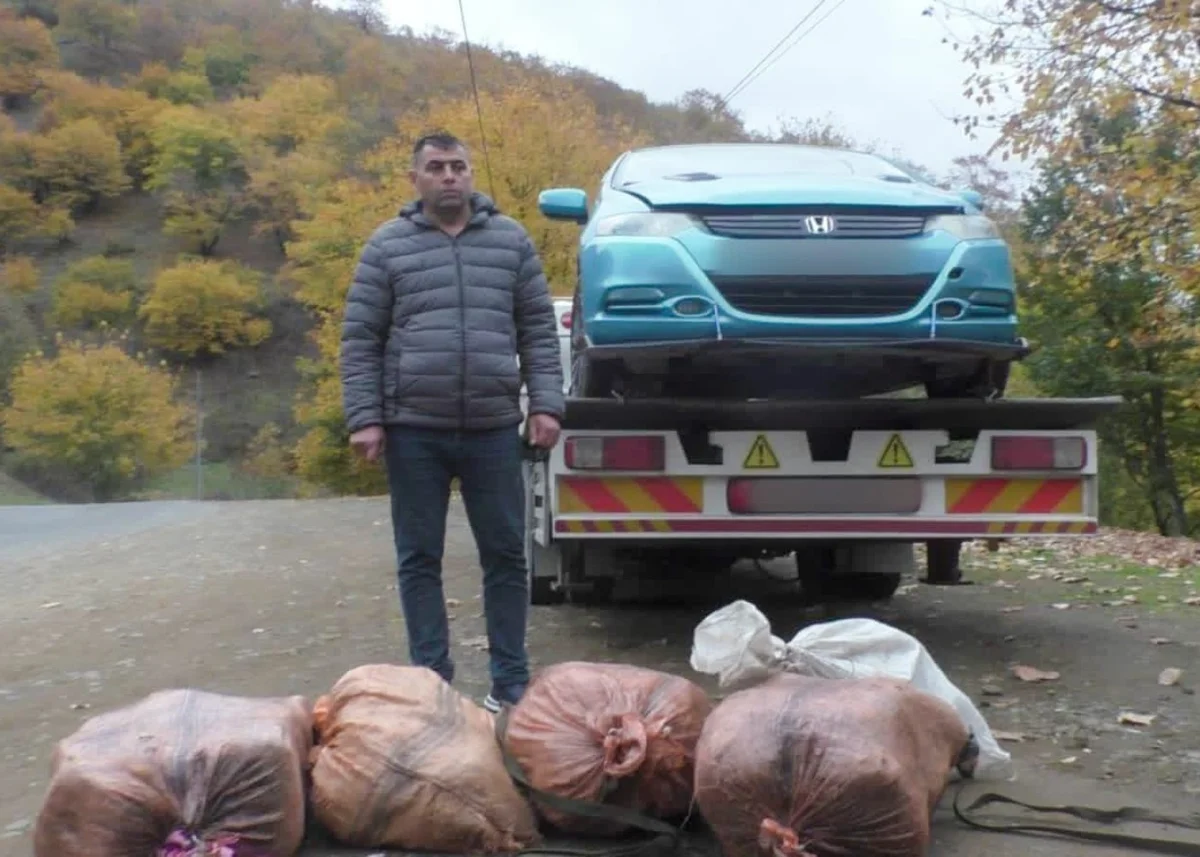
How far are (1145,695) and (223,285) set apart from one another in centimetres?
7899

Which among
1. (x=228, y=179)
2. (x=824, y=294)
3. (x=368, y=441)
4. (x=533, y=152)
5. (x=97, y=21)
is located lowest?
(x=368, y=441)

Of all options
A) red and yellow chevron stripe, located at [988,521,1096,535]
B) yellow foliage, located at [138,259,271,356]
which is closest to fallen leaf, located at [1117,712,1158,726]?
red and yellow chevron stripe, located at [988,521,1096,535]

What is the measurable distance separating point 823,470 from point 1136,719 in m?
1.47

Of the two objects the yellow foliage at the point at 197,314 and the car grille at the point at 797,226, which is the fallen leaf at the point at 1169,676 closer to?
the car grille at the point at 797,226

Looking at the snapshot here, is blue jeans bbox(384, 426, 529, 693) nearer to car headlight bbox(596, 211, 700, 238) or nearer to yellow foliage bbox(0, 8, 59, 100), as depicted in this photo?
car headlight bbox(596, 211, 700, 238)

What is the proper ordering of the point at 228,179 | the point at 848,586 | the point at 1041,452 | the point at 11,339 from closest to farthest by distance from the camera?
the point at 1041,452 < the point at 848,586 < the point at 11,339 < the point at 228,179

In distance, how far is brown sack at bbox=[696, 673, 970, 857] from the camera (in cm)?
329

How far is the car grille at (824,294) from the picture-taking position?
5438 mm

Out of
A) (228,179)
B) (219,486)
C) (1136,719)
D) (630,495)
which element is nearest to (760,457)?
(630,495)

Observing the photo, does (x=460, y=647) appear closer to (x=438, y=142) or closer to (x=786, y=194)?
(x=786, y=194)

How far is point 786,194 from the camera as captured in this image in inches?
218

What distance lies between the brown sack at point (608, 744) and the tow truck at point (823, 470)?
179cm

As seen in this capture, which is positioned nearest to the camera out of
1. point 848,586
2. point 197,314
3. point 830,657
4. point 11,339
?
point 830,657

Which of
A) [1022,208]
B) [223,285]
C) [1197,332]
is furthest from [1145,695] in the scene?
[223,285]
